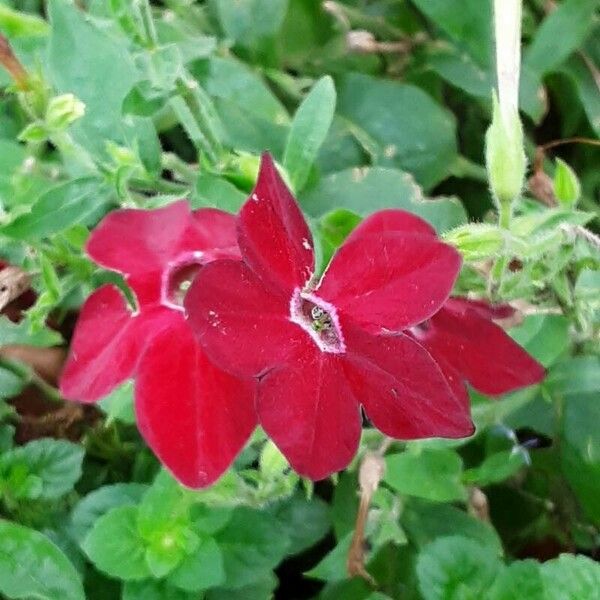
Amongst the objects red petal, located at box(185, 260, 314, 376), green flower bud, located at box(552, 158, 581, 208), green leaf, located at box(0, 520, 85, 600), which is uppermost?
red petal, located at box(185, 260, 314, 376)

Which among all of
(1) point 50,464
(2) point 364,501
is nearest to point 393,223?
(2) point 364,501

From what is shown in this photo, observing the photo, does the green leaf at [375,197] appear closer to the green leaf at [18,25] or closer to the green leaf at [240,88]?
the green leaf at [240,88]

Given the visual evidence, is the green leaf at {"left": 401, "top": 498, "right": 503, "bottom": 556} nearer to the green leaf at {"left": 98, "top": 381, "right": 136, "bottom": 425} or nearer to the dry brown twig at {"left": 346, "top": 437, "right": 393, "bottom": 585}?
the dry brown twig at {"left": 346, "top": 437, "right": 393, "bottom": 585}

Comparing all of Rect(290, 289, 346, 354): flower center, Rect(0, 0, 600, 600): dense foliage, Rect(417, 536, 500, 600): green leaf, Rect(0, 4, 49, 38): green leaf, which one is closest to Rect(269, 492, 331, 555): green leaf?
Rect(0, 0, 600, 600): dense foliage

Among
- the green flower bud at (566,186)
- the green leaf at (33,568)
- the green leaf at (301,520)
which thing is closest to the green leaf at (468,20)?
the green flower bud at (566,186)

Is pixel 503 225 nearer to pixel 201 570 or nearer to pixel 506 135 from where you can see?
pixel 506 135

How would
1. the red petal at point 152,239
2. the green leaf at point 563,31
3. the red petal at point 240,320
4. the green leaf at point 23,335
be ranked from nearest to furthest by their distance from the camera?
the red petal at point 240,320
the red petal at point 152,239
the green leaf at point 23,335
the green leaf at point 563,31
